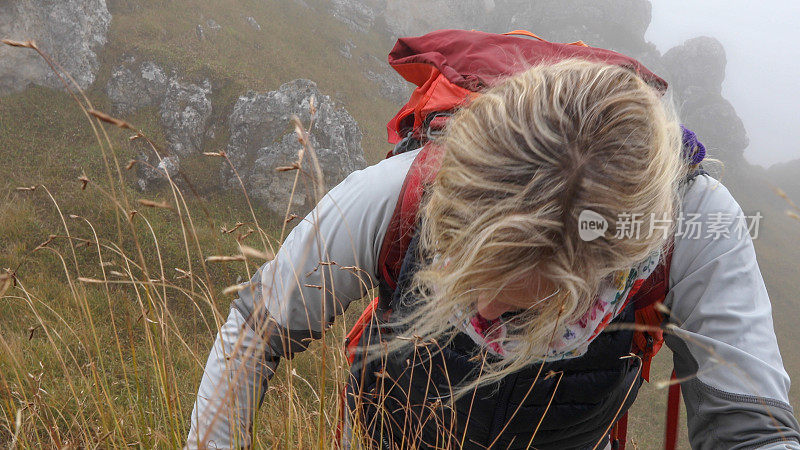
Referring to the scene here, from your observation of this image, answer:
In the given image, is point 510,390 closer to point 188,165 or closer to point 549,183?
point 549,183

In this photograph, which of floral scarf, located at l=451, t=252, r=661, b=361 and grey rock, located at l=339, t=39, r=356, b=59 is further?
grey rock, located at l=339, t=39, r=356, b=59

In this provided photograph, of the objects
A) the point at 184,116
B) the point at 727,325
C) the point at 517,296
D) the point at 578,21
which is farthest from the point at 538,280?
the point at 578,21

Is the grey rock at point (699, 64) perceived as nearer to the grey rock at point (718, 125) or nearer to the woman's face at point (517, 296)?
the grey rock at point (718, 125)

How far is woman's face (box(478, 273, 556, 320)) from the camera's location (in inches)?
58.3

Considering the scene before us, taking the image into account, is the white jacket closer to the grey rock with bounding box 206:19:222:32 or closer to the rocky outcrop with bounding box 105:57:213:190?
the rocky outcrop with bounding box 105:57:213:190

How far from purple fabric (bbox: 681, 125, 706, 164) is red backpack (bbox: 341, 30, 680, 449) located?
0.21 metres

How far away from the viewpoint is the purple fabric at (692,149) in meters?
1.79

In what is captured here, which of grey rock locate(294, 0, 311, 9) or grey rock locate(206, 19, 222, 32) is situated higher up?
grey rock locate(294, 0, 311, 9)

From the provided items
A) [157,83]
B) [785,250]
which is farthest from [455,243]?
[785,250]

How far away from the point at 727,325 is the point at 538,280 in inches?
29.5

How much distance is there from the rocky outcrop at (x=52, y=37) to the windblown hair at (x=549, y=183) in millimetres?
13538

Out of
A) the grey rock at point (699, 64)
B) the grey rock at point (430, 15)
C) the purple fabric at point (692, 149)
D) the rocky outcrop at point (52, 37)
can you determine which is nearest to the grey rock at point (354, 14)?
the grey rock at point (430, 15)

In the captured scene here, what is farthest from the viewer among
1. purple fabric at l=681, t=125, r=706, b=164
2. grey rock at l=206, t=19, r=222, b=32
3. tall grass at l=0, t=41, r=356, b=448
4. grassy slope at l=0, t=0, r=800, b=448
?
grey rock at l=206, t=19, r=222, b=32

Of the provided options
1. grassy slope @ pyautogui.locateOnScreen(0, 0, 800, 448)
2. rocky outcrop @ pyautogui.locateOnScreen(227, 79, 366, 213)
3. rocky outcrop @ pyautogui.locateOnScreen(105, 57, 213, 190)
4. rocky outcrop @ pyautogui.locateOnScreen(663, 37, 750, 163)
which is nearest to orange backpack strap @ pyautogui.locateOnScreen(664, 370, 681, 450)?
grassy slope @ pyautogui.locateOnScreen(0, 0, 800, 448)
